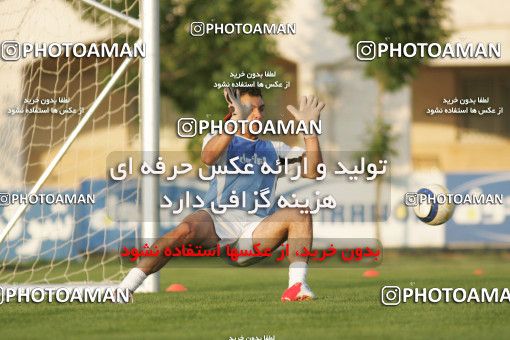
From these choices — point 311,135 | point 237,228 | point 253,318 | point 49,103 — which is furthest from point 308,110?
point 49,103

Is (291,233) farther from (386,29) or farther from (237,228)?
(386,29)

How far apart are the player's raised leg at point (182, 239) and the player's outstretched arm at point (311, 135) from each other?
0.75 m

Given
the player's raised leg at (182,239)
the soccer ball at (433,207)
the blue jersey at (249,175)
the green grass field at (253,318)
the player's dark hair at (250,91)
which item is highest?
the player's dark hair at (250,91)

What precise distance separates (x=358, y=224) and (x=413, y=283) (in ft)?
29.2

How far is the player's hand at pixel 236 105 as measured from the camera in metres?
7.34

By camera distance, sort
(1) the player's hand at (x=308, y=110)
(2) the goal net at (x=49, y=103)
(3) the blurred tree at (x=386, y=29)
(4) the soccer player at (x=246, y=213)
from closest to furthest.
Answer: (1) the player's hand at (x=308, y=110) → (4) the soccer player at (x=246, y=213) → (2) the goal net at (x=49, y=103) → (3) the blurred tree at (x=386, y=29)

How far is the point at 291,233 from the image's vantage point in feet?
24.6

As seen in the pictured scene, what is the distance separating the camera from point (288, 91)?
26.7m

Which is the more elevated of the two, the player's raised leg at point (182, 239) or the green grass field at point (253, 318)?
the player's raised leg at point (182, 239)

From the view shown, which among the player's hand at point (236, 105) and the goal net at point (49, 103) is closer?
the player's hand at point (236, 105)

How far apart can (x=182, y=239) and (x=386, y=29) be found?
1312 centimetres

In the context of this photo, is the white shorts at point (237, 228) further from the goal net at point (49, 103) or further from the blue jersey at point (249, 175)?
the goal net at point (49, 103)

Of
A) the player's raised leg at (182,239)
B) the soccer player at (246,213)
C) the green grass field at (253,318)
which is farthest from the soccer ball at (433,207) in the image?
the player's raised leg at (182,239)

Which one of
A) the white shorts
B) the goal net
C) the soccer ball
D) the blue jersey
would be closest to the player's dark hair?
the blue jersey
